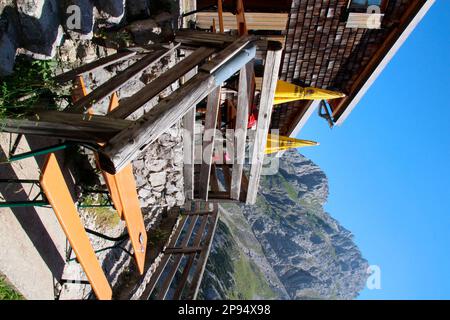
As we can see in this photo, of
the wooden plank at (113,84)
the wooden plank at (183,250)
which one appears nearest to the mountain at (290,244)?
the wooden plank at (183,250)

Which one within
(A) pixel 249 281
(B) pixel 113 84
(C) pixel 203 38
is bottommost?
(A) pixel 249 281

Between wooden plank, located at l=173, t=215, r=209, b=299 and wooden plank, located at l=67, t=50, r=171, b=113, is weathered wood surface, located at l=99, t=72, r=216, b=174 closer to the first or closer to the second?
wooden plank, located at l=67, t=50, r=171, b=113

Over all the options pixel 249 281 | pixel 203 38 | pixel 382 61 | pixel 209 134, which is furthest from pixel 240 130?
pixel 249 281

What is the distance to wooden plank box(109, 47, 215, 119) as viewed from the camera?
3994 mm

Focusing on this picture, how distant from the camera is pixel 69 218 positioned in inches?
164

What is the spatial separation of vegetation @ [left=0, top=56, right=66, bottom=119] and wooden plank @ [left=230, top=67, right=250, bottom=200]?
2393mm


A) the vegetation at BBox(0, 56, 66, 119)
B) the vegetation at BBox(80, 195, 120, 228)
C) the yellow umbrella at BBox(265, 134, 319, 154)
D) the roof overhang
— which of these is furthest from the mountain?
the vegetation at BBox(0, 56, 66, 119)

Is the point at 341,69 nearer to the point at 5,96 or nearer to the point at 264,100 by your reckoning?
the point at 264,100

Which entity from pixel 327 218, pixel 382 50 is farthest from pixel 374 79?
pixel 327 218

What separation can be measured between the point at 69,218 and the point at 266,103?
3.37 metres

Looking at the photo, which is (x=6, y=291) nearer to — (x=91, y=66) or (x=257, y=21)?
(x=91, y=66)

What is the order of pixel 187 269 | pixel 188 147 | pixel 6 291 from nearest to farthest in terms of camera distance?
pixel 6 291, pixel 188 147, pixel 187 269

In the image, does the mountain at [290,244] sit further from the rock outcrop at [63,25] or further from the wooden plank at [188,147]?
the rock outcrop at [63,25]
